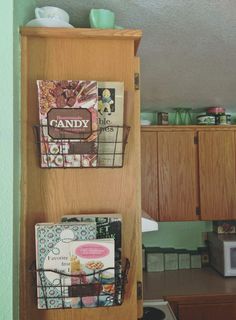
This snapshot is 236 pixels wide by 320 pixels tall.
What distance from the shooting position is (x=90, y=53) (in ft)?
2.92

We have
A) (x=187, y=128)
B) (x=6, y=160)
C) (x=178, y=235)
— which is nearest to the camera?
(x=6, y=160)

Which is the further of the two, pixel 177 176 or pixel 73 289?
→ pixel 177 176

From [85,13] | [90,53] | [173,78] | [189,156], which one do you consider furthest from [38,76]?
[189,156]

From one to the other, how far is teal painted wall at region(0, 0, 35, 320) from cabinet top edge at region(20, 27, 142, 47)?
66 mm

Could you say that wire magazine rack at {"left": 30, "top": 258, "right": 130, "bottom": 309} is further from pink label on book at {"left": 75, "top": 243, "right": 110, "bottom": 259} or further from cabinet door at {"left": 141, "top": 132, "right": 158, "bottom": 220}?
cabinet door at {"left": 141, "top": 132, "right": 158, "bottom": 220}

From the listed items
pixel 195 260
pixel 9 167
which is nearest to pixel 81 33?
pixel 9 167

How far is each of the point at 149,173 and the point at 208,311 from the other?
1.19 metres

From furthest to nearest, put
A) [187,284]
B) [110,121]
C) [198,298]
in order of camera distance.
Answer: [187,284] → [198,298] → [110,121]

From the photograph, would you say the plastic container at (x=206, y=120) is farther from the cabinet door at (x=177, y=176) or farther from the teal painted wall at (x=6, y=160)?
the teal painted wall at (x=6, y=160)

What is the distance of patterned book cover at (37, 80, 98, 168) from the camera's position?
80 cm

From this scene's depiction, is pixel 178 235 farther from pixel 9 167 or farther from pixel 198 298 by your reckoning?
pixel 9 167

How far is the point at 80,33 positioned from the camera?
865 millimetres

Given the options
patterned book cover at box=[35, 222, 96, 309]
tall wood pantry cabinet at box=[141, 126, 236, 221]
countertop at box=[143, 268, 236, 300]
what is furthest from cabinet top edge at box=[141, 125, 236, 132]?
patterned book cover at box=[35, 222, 96, 309]

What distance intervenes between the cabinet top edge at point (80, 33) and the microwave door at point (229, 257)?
2194mm
